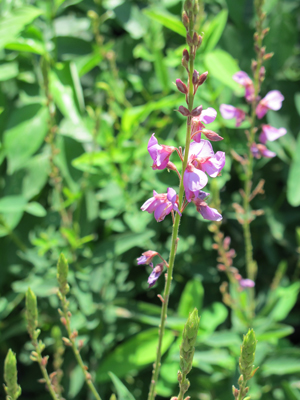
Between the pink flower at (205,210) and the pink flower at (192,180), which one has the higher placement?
the pink flower at (192,180)

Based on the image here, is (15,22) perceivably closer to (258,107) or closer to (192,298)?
(258,107)

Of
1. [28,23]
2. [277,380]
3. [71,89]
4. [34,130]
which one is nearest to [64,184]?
[34,130]

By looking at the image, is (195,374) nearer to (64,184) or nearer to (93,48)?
(64,184)

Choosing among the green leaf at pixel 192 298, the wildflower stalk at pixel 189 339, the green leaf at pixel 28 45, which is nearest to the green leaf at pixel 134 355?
the green leaf at pixel 192 298

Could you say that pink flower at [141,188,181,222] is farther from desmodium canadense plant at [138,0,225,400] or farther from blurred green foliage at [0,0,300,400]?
blurred green foliage at [0,0,300,400]

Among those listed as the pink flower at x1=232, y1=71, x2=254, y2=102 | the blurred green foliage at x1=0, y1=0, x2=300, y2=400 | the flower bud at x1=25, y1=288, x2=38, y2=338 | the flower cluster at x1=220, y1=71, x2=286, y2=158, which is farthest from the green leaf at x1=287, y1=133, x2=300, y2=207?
the flower bud at x1=25, y1=288, x2=38, y2=338

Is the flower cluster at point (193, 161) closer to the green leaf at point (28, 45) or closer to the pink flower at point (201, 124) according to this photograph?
the pink flower at point (201, 124)

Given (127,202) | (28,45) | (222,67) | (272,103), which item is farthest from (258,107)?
(28,45)

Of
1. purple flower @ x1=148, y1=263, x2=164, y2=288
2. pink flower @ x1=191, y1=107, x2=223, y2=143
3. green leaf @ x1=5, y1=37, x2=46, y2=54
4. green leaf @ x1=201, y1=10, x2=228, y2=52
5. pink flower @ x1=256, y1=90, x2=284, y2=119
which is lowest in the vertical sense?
purple flower @ x1=148, y1=263, x2=164, y2=288
